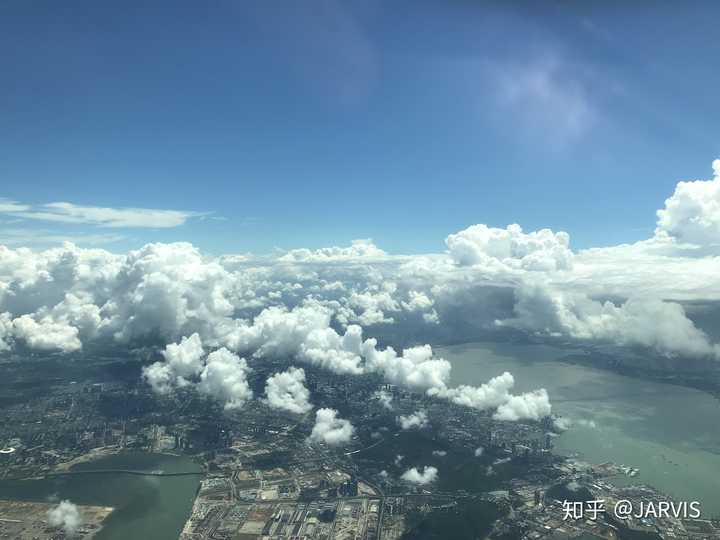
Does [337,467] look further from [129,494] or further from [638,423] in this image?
[638,423]

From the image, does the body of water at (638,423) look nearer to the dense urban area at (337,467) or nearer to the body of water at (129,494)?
the dense urban area at (337,467)

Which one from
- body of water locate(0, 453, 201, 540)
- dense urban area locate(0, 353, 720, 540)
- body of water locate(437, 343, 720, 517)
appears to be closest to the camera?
dense urban area locate(0, 353, 720, 540)

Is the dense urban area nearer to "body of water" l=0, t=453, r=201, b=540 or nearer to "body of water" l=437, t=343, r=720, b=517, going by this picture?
"body of water" l=0, t=453, r=201, b=540

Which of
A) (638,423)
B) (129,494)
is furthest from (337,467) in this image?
(638,423)

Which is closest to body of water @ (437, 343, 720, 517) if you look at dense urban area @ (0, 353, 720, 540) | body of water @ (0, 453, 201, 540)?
dense urban area @ (0, 353, 720, 540)

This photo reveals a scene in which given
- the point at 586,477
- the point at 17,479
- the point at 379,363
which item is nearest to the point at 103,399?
the point at 17,479
